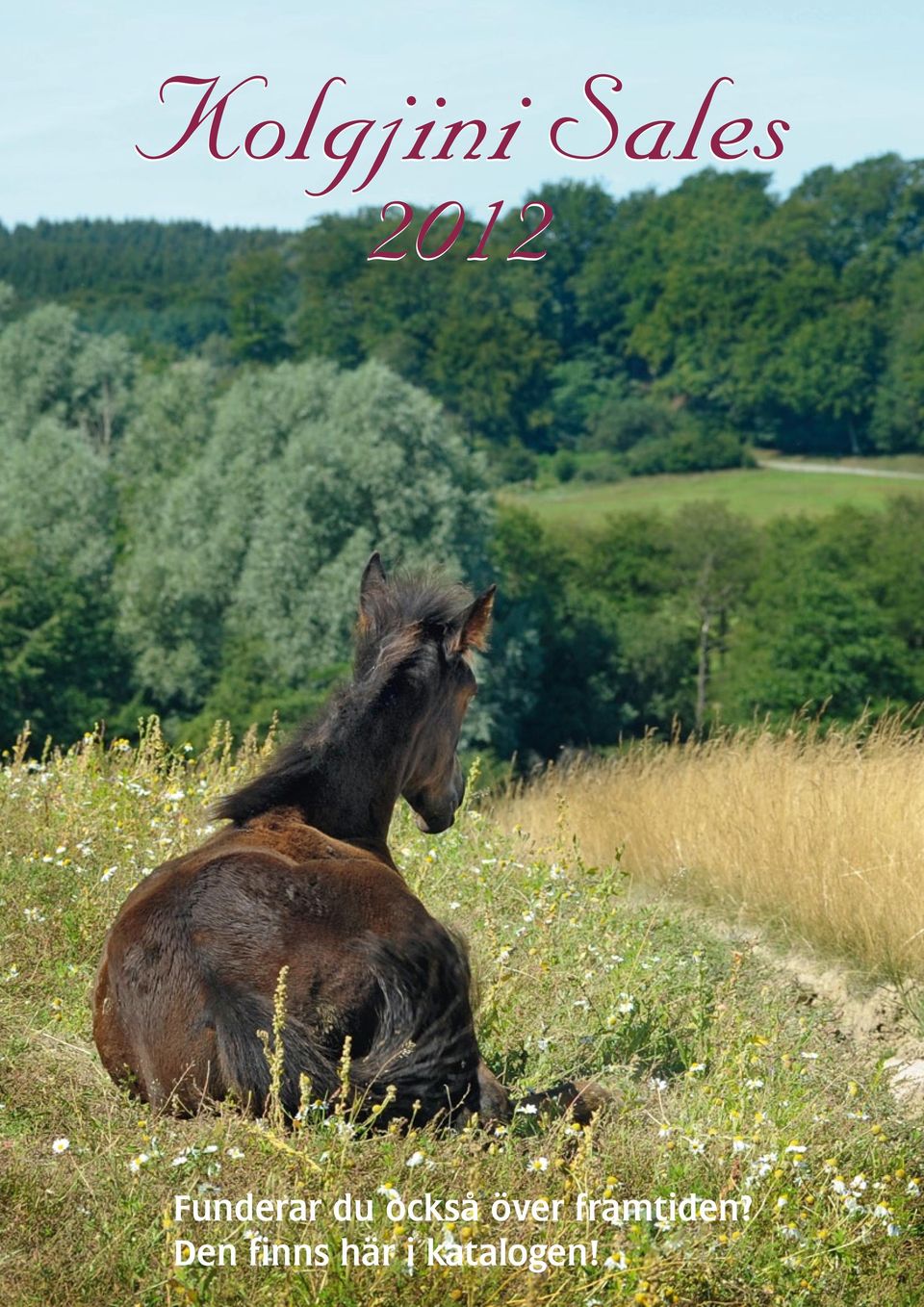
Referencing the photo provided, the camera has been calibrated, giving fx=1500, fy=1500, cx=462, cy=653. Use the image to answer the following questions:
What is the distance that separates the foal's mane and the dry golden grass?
1880mm

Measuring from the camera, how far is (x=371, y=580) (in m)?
6.01

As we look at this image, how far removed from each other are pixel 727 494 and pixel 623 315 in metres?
44.6

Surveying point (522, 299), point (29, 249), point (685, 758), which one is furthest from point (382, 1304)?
point (29, 249)

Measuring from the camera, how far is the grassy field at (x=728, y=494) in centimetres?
7519

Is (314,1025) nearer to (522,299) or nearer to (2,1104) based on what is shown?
(2,1104)

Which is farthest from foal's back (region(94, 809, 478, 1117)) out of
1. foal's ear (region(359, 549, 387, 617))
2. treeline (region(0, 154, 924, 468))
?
treeline (region(0, 154, 924, 468))

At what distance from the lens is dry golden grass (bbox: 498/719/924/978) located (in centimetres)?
757

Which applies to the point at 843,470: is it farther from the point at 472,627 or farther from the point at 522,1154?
the point at 522,1154

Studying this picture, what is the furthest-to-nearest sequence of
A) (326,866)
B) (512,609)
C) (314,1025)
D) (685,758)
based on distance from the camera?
(512,609) < (685,758) < (326,866) < (314,1025)

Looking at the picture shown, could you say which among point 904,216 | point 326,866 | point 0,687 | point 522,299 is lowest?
point 0,687

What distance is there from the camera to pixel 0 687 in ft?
147

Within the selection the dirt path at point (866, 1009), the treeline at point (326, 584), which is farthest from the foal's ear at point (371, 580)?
the treeline at point (326, 584)

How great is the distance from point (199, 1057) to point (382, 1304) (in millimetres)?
1168

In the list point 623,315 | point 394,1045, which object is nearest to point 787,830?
point 394,1045
